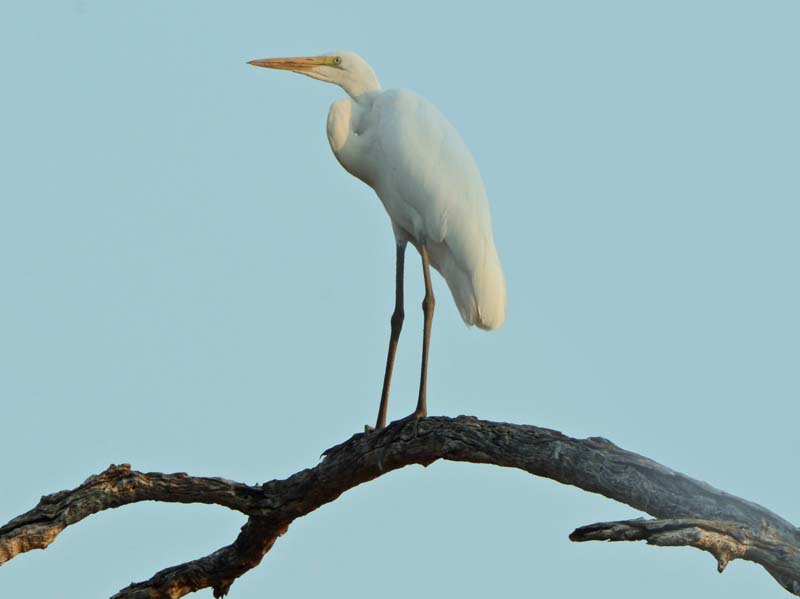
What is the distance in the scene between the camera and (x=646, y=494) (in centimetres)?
495

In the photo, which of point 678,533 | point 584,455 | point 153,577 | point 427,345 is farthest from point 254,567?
point 678,533

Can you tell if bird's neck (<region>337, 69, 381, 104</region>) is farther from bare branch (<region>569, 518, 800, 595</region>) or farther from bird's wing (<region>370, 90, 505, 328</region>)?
bare branch (<region>569, 518, 800, 595</region>)

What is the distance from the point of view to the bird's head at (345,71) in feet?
26.1

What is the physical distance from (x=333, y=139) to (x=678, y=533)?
4.07 meters

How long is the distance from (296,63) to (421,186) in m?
1.22

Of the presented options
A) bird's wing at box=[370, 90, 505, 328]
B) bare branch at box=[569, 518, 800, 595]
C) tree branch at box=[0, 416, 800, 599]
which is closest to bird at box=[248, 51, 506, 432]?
bird's wing at box=[370, 90, 505, 328]

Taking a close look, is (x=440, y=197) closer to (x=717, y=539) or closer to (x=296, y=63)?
(x=296, y=63)

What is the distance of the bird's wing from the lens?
288 inches

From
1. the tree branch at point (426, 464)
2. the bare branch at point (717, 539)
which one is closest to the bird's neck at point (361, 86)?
the tree branch at point (426, 464)

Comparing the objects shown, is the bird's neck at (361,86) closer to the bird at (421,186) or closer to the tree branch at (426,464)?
the bird at (421,186)

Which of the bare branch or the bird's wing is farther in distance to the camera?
the bird's wing

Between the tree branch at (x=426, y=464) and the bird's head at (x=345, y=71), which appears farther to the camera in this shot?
the bird's head at (x=345, y=71)

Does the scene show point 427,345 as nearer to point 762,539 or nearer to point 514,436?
point 514,436

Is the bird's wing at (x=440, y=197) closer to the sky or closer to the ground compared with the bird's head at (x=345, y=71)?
closer to the ground
